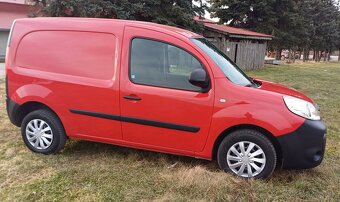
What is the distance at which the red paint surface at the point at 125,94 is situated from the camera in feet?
13.4

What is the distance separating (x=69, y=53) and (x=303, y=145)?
3.13 meters

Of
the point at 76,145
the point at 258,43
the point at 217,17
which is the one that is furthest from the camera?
the point at 217,17

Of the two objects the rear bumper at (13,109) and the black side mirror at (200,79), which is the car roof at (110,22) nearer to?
the black side mirror at (200,79)

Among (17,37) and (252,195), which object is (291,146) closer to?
(252,195)

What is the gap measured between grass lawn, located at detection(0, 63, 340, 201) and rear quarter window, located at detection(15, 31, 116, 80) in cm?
119

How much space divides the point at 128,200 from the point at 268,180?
1696 mm

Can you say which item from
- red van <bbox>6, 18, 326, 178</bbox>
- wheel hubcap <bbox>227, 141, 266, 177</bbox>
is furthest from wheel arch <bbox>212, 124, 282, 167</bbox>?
wheel hubcap <bbox>227, 141, 266, 177</bbox>

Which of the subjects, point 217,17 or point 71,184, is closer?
point 71,184

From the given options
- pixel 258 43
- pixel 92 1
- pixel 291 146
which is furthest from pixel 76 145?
pixel 258 43

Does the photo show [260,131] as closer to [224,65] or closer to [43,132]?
[224,65]

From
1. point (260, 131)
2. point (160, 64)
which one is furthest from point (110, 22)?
point (260, 131)

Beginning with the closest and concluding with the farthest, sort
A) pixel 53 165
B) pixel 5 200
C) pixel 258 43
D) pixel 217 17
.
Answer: pixel 5 200, pixel 53 165, pixel 258 43, pixel 217 17

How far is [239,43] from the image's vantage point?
21.5 m

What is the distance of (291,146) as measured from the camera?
402cm
